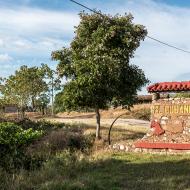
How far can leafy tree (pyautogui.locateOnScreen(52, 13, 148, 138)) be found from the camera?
23547 mm

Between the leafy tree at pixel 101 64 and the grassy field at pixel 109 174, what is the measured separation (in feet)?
20.2

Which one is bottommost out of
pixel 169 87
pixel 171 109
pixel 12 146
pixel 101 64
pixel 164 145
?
pixel 164 145

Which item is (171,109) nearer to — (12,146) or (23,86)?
(12,146)

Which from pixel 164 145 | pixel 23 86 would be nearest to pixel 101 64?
pixel 164 145

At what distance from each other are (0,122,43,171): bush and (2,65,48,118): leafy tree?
3992 centimetres

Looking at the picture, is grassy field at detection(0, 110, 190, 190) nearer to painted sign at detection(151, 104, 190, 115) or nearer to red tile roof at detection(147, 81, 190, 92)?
painted sign at detection(151, 104, 190, 115)

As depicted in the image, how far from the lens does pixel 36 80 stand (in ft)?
189

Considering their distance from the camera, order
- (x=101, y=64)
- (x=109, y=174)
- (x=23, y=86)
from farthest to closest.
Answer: (x=23, y=86)
(x=101, y=64)
(x=109, y=174)

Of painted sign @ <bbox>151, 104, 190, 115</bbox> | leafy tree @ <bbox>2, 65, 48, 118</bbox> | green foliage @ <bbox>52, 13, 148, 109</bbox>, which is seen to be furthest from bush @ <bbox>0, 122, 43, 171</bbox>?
leafy tree @ <bbox>2, 65, 48, 118</bbox>

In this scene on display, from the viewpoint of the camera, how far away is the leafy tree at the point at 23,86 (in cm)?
5638

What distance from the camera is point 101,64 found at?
23312 millimetres

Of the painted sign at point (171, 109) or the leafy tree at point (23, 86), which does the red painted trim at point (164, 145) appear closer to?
the painted sign at point (171, 109)

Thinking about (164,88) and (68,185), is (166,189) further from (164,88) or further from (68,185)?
(164,88)

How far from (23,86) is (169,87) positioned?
121 feet
